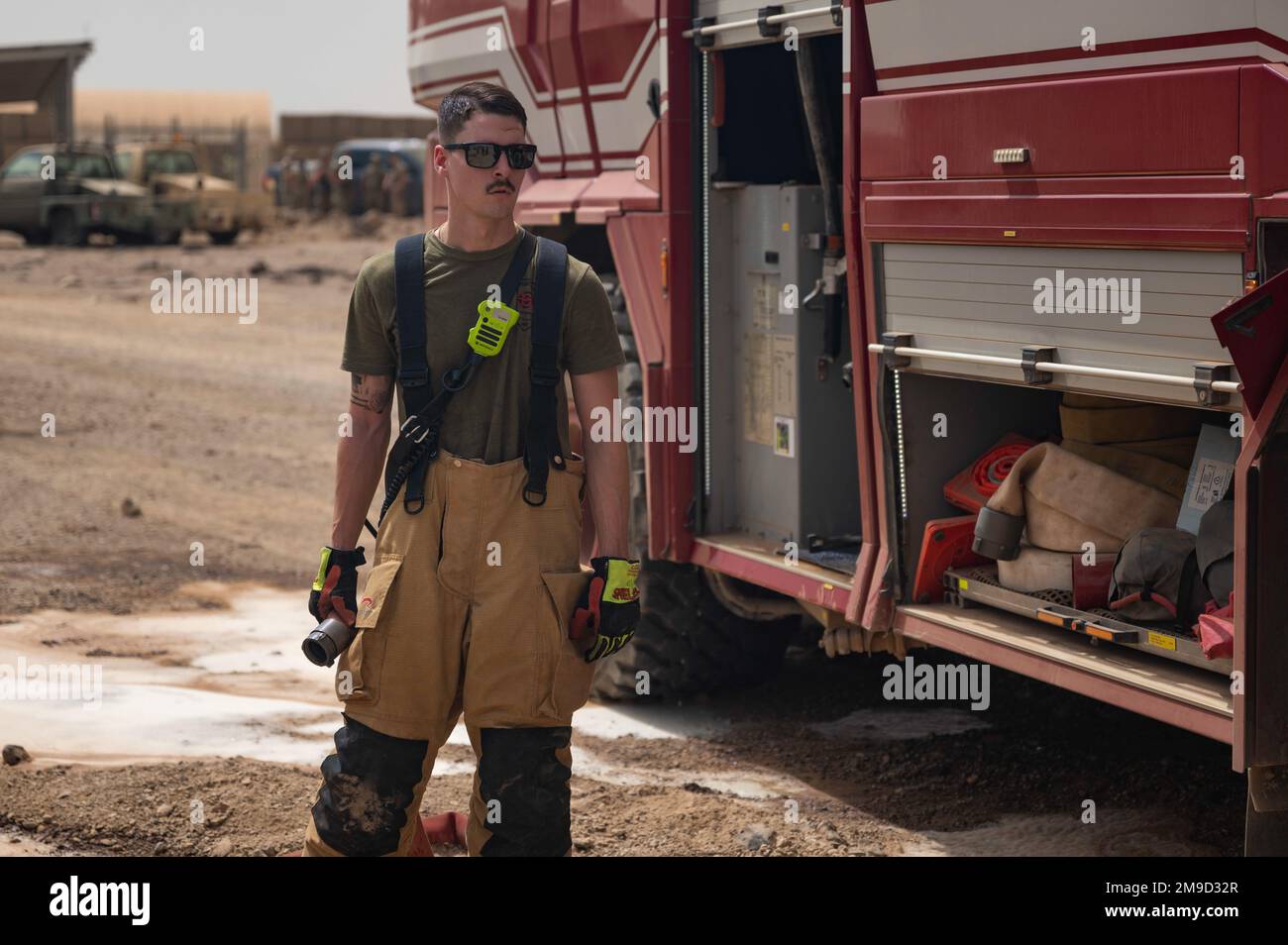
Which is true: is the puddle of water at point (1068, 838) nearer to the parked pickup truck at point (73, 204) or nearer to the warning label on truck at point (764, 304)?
the warning label on truck at point (764, 304)

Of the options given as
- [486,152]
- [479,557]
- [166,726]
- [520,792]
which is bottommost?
[166,726]

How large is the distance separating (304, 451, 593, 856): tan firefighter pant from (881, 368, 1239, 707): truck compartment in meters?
1.38

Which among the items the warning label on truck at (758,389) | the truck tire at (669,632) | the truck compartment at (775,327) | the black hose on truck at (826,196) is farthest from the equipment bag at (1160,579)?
the truck tire at (669,632)

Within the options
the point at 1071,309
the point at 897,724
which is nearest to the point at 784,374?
the point at 897,724

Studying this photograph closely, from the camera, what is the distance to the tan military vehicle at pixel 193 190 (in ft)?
91.4

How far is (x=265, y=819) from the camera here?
5.23m

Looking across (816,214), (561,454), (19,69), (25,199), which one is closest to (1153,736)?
(816,214)

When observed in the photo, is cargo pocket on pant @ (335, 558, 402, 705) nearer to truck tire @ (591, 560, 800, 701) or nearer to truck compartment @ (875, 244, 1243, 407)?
truck compartment @ (875, 244, 1243, 407)

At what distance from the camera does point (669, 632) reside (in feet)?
21.5

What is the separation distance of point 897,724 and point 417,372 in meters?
3.17

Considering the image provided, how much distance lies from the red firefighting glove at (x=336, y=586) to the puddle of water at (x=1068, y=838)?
2.01m

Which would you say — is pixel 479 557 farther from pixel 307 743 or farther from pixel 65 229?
pixel 65 229

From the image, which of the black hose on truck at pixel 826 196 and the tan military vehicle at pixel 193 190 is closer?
the black hose on truck at pixel 826 196

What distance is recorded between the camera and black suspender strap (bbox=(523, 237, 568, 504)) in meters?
3.98
